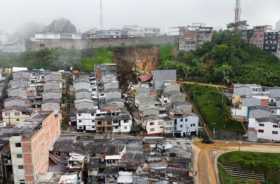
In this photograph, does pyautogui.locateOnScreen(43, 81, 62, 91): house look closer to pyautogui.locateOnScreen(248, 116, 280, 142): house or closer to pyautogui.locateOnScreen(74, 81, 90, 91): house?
pyautogui.locateOnScreen(74, 81, 90, 91): house

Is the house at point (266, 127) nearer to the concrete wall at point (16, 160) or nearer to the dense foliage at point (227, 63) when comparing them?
the dense foliage at point (227, 63)

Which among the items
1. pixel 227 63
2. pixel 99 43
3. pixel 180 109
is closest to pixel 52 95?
pixel 180 109

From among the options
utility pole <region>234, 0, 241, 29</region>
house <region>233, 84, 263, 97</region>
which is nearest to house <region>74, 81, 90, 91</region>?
house <region>233, 84, 263, 97</region>

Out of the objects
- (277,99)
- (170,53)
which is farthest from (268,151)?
(170,53)

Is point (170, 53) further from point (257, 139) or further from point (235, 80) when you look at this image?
point (257, 139)

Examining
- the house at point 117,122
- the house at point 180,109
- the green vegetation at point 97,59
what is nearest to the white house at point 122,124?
the house at point 117,122
